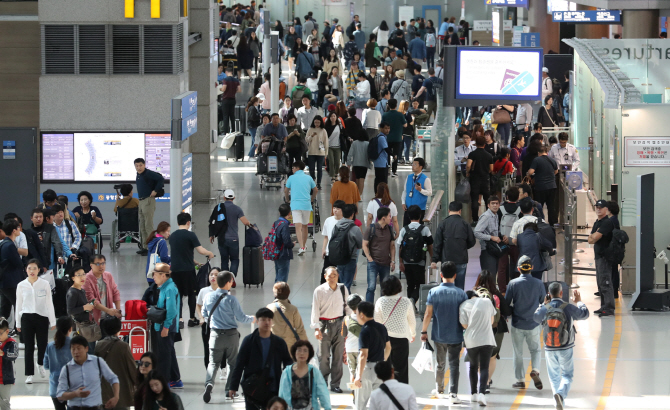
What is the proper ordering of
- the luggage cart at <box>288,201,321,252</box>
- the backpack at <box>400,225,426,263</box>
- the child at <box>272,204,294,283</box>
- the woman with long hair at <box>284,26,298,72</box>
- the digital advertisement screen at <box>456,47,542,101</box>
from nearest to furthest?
the backpack at <box>400,225,426,263</box>
the child at <box>272,204,294,283</box>
the luggage cart at <box>288,201,321,252</box>
the digital advertisement screen at <box>456,47,542,101</box>
the woman with long hair at <box>284,26,298,72</box>

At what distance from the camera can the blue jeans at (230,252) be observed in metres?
15.7

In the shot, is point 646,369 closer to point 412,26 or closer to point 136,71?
point 136,71

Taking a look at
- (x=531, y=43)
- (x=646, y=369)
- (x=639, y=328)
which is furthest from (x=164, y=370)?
(x=531, y=43)

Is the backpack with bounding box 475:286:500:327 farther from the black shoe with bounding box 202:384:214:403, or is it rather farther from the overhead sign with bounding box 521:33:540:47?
the overhead sign with bounding box 521:33:540:47

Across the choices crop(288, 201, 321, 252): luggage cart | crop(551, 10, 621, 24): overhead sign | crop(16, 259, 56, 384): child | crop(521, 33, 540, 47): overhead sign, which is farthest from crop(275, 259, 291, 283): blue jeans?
crop(521, 33, 540, 47): overhead sign

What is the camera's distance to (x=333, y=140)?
905 inches

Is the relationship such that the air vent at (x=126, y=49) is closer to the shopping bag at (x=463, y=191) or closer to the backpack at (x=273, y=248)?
the backpack at (x=273, y=248)

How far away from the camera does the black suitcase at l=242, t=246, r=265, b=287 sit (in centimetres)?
1576

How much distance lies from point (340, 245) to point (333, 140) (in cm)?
946

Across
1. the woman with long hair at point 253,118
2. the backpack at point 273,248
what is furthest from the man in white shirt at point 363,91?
the backpack at point 273,248

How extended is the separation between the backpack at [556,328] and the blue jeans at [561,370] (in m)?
0.11

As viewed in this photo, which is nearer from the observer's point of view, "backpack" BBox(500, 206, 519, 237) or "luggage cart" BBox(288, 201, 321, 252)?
"backpack" BBox(500, 206, 519, 237)

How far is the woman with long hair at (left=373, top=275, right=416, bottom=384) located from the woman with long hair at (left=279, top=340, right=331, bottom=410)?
1.95 metres

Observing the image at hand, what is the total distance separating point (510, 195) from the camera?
14750 millimetres
